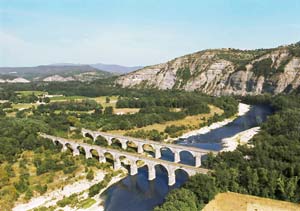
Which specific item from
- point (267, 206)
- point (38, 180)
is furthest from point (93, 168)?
point (267, 206)

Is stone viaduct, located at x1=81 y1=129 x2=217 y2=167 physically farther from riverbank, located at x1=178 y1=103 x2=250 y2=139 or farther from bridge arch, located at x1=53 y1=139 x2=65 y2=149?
riverbank, located at x1=178 y1=103 x2=250 y2=139

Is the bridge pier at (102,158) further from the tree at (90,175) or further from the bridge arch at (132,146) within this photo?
the bridge arch at (132,146)

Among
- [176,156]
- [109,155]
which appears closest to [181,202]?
[176,156]

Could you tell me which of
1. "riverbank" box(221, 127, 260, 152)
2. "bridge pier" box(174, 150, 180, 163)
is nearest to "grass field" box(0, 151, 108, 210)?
"bridge pier" box(174, 150, 180, 163)

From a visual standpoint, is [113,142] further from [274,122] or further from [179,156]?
[274,122]

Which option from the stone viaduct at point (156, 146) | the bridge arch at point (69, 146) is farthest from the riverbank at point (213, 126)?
the bridge arch at point (69, 146)

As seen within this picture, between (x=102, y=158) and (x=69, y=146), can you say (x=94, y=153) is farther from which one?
(x=102, y=158)
